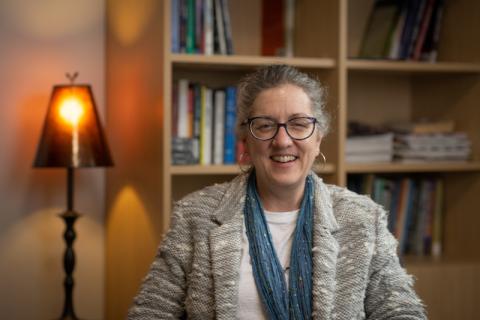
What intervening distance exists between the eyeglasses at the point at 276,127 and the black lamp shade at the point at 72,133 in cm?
110

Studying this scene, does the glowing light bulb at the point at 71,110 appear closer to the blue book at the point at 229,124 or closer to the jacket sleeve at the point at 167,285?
the blue book at the point at 229,124

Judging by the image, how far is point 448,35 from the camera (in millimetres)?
3113

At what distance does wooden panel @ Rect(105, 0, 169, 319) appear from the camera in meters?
2.66

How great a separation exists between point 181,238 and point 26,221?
56.6 inches

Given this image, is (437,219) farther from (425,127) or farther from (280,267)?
(280,267)

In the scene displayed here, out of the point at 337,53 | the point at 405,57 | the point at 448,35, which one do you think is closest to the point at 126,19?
the point at 337,53

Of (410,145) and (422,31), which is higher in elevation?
(422,31)

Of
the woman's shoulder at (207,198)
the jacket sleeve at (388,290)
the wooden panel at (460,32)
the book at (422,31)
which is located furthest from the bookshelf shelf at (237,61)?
the jacket sleeve at (388,290)

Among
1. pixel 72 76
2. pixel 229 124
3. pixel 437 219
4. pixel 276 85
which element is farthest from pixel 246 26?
pixel 276 85

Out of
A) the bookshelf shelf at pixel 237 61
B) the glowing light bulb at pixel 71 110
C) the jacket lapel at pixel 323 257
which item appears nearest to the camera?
the jacket lapel at pixel 323 257

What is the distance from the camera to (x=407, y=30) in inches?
119

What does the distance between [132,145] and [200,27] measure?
0.57m

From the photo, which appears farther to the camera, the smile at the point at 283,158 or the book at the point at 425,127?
the book at the point at 425,127

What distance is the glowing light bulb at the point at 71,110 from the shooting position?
2807mm
